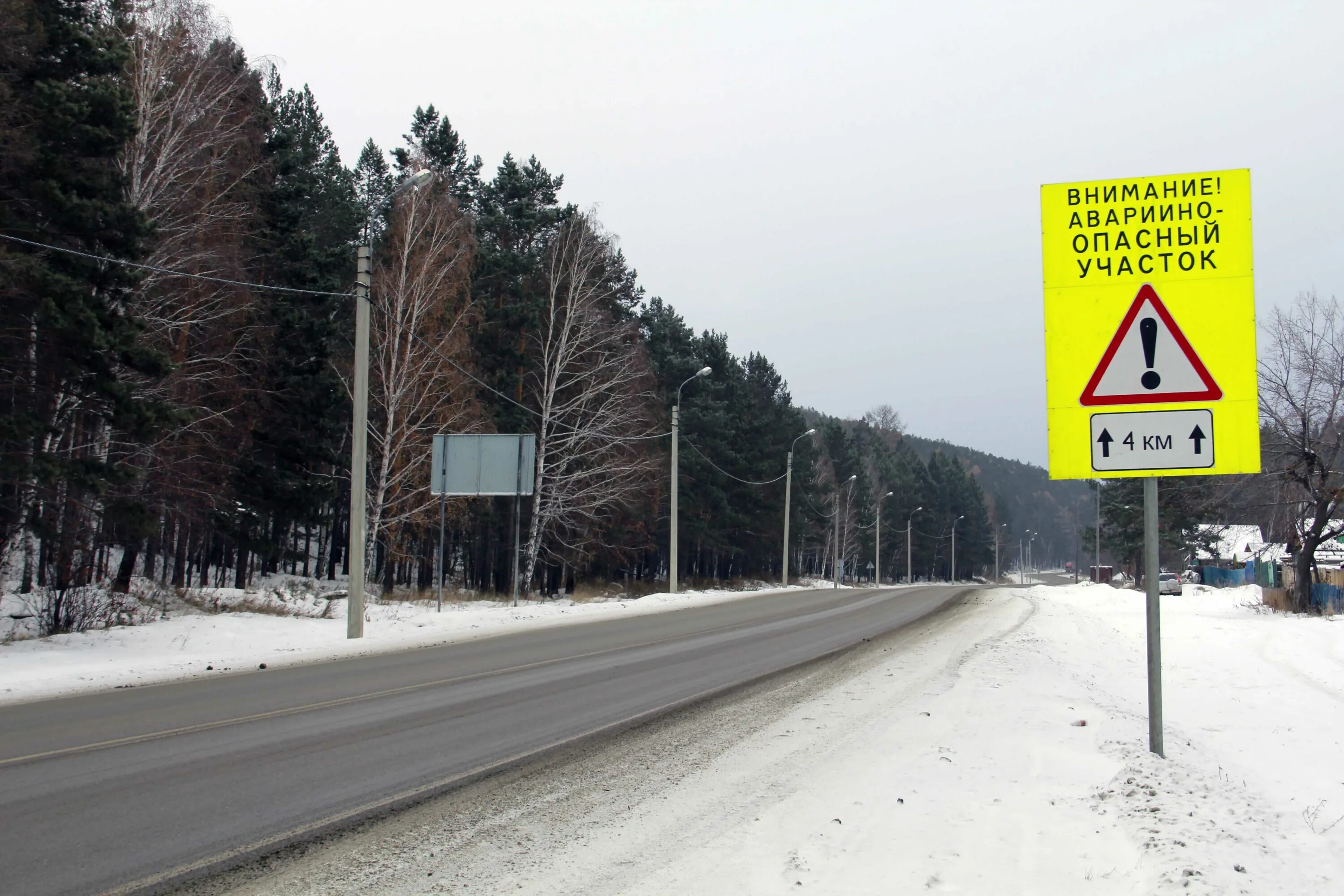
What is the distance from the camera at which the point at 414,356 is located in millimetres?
31906

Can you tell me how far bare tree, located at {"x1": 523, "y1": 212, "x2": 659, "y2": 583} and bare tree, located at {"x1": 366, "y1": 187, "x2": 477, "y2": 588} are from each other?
12.9 feet

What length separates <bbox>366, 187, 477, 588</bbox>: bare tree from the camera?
3070 centimetres

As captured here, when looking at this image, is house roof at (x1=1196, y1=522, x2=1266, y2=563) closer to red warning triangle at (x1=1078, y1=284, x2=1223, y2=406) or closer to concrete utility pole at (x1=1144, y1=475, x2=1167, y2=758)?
concrete utility pole at (x1=1144, y1=475, x2=1167, y2=758)

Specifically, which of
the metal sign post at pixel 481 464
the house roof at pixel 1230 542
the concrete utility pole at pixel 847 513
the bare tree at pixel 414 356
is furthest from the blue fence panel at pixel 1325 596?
the concrete utility pole at pixel 847 513

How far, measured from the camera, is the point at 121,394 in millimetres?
16734

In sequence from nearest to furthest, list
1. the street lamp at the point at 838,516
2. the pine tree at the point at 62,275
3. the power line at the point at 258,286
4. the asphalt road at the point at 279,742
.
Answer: the asphalt road at the point at 279,742 → the pine tree at the point at 62,275 → the power line at the point at 258,286 → the street lamp at the point at 838,516

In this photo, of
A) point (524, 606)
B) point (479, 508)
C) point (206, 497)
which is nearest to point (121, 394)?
point (206, 497)

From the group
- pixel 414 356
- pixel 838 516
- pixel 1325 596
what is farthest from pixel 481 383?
pixel 838 516

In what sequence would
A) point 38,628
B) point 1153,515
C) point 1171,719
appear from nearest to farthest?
point 1153,515
point 1171,719
point 38,628

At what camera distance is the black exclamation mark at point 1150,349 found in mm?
6840

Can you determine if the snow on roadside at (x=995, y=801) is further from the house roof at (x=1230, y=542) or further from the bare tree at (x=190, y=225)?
the house roof at (x=1230, y=542)

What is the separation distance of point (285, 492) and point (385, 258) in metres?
9.69

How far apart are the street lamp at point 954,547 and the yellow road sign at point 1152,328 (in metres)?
114

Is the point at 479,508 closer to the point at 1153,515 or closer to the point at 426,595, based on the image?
the point at 426,595
